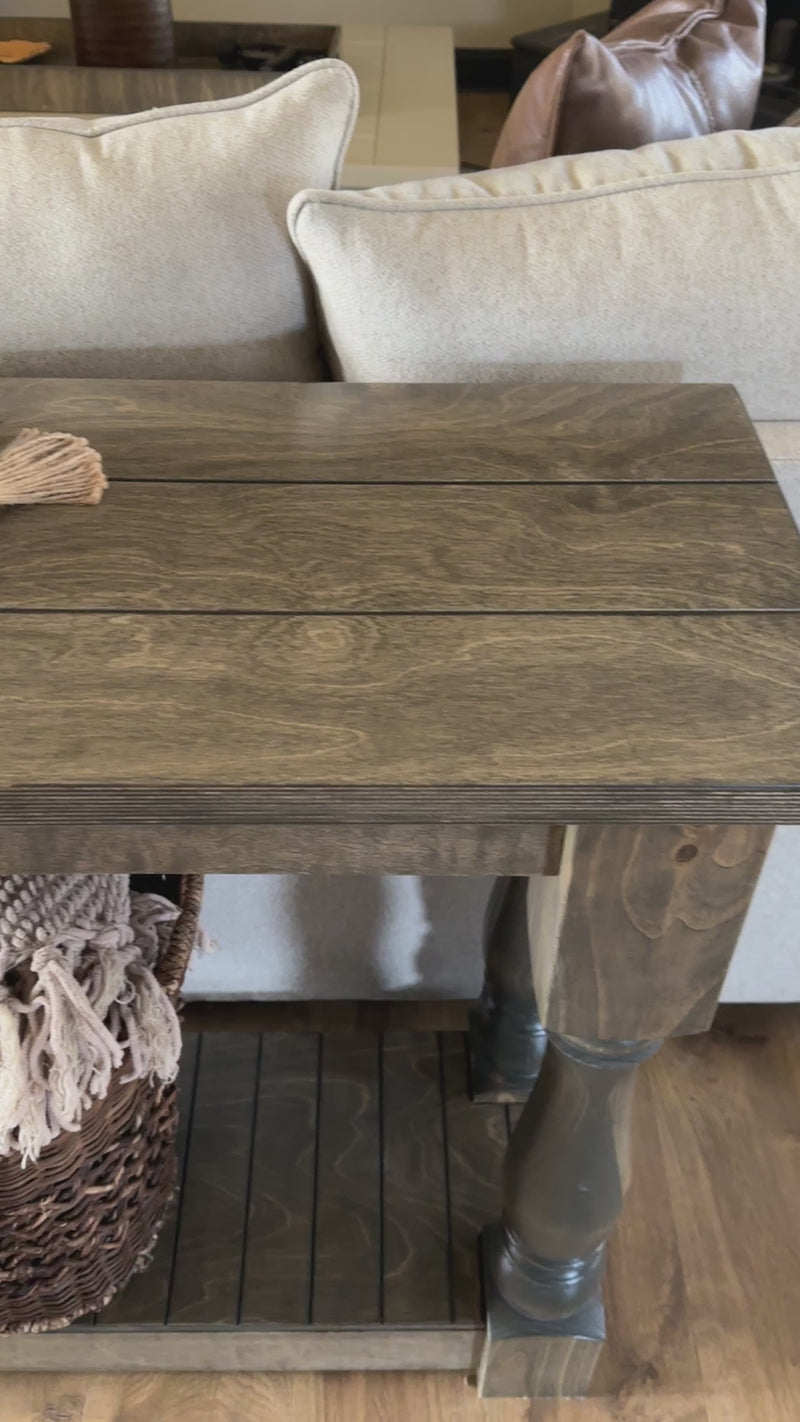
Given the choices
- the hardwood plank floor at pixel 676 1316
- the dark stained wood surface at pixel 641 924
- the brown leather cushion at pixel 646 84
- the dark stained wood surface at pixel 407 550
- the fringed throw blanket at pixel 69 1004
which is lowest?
the hardwood plank floor at pixel 676 1316

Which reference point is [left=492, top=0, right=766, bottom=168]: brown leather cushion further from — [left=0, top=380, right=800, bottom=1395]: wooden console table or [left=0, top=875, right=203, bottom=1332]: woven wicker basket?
[left=0, top=875, right=203, bottom=1332]: woven wicker basket

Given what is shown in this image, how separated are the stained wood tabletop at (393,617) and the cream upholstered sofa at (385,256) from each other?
0.06 m

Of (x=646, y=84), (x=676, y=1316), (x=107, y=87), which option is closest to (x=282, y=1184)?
(x=676, y=1316)

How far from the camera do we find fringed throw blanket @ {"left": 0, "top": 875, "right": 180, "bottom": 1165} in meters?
0.81

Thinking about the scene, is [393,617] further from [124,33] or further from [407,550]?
[124,33]

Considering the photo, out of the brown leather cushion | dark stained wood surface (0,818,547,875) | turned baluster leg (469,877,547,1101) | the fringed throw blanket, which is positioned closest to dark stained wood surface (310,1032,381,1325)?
turned baluster leg (469,877,547,1101)

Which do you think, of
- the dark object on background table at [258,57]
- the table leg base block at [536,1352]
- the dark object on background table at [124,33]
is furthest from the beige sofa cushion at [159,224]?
the dark object on background table at [258,57]

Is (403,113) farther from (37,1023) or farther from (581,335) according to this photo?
(37,1023)

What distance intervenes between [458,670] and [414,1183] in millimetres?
691

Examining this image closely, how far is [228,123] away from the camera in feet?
3.24

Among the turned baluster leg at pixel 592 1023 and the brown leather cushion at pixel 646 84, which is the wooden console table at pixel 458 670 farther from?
the brown leather cushion at pixel 646 84

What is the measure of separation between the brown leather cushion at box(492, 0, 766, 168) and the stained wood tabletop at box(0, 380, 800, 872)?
0.32m

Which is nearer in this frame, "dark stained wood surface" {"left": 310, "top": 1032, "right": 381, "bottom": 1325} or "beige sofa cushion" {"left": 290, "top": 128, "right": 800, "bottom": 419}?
"beige sofa cushion" {"left": 290, "top": 128, "right": 800, "bottom": 419}

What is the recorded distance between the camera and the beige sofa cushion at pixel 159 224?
3.17 ft
